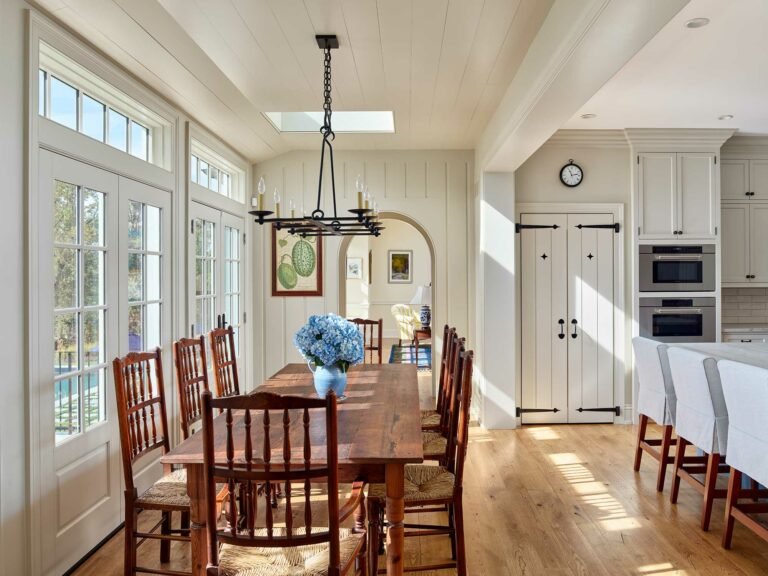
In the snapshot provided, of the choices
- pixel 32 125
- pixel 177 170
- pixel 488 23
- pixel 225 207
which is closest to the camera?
pixel 32 125

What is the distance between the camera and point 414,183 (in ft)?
18.2

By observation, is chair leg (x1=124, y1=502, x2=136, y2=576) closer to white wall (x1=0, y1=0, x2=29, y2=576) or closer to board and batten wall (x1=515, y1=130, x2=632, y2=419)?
white wall (x1=0, y1=0, x2=29, y2=576)

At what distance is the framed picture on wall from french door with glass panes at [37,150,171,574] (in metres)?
2.22

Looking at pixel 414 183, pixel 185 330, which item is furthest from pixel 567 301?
pixel 185 330

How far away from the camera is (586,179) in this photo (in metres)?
5.27

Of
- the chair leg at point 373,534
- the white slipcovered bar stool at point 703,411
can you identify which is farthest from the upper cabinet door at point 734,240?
the chair leg at point 373,534

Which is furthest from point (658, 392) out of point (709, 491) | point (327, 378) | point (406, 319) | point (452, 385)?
point (406, 319)

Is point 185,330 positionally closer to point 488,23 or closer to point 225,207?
point 225,207

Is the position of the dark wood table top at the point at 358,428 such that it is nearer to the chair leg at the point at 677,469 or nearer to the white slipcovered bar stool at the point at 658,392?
the white slipcovered bar stool at the point at 658,392

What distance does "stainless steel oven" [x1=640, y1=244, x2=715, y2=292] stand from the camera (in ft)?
16.9

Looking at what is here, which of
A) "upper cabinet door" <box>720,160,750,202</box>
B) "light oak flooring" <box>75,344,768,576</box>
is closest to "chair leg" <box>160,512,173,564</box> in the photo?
"light oak flooring" <box>75,344,768,576</box>

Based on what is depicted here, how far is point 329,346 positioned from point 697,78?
3163mm

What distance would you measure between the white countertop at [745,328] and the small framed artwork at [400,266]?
26.2 ft

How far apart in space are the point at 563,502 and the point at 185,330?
2806 mm
